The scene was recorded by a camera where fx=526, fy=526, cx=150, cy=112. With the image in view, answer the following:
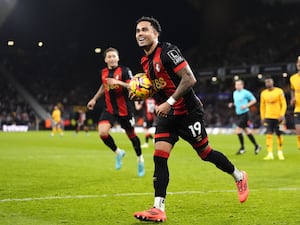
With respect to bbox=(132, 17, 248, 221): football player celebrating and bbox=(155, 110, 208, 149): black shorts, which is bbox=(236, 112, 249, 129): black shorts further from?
bbox=(155, 110, 208, 149): black shorts

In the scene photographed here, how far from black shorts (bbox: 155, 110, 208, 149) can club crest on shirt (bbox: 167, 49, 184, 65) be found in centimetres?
71

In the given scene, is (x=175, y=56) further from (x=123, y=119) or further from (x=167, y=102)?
(x=123, y=119)

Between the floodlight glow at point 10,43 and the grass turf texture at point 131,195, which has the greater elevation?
the floodlight glow at point 10,43

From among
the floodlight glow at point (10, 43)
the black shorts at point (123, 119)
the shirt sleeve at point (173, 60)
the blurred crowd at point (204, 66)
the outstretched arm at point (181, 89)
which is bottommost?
the black shorts at point (123, 119)

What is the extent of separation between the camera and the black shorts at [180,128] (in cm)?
614

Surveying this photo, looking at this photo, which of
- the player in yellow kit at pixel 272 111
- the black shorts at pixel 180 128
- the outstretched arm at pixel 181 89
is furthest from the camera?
the player in yellow kit at pixel 272 111

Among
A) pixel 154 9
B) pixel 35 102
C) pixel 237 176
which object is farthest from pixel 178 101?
pixel 35 102

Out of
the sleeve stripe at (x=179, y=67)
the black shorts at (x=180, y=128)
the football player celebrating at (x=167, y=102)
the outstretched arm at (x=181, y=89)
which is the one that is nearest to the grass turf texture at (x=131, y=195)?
the football player celebrating at (x=167, y=102)

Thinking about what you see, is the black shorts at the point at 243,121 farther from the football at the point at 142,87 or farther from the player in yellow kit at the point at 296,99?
the football at the point at 142,87

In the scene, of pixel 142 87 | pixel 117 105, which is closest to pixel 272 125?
pixel 117 105

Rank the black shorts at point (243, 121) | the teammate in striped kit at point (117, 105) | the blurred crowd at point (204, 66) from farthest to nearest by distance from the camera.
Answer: the blurred crowd at point (204, 66) → the black shorts at point (243, 121) → the teammate in striped kit at point (117, 105)

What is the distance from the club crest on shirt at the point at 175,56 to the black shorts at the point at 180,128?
708 millimetres

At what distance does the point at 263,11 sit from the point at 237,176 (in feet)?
155

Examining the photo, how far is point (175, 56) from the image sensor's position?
5.79m
